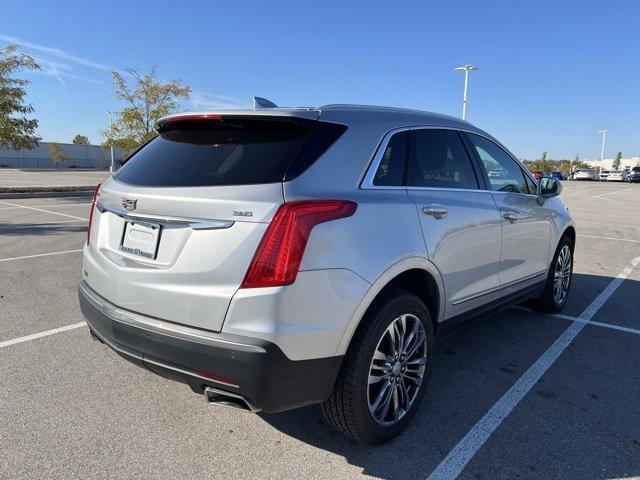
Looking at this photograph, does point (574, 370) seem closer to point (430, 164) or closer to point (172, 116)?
point (430, 164)

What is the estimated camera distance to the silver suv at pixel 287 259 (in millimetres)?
2152

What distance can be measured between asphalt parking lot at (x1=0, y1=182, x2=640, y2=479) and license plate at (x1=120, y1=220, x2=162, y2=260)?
1051mm

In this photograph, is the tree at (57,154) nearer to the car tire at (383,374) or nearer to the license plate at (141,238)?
the license plate at (141,238)

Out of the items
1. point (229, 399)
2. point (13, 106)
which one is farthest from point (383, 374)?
point (13, 106)

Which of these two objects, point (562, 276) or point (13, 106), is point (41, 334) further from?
point (13, 106)

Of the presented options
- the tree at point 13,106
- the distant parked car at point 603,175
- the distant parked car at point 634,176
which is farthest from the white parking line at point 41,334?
the distant parked car at point 603,175

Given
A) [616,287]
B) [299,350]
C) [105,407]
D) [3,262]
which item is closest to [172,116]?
[299,350]

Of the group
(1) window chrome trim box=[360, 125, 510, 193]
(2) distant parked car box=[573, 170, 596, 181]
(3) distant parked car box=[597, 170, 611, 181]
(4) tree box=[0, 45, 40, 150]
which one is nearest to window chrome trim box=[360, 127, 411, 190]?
(1) window chrome trim box=[360, 125, 510, 193]

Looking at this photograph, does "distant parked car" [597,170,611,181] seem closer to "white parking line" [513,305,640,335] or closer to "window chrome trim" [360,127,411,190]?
"white parking line" [513,305,640,335]

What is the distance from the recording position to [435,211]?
9.71 ft

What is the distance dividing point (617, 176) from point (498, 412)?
60.8 m

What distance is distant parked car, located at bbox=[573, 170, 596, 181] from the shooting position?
184 feet

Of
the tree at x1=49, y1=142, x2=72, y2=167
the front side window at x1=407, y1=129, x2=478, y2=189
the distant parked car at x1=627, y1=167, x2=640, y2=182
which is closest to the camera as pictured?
the front side window at x1=407, y1=129, x2=478, y2=189

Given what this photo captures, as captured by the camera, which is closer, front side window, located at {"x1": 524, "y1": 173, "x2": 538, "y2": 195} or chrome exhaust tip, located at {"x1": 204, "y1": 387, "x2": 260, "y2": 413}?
chrome exhaust tip, located at {"x1": 204, "y1": 387, "x2": 260, "y2": 413}
